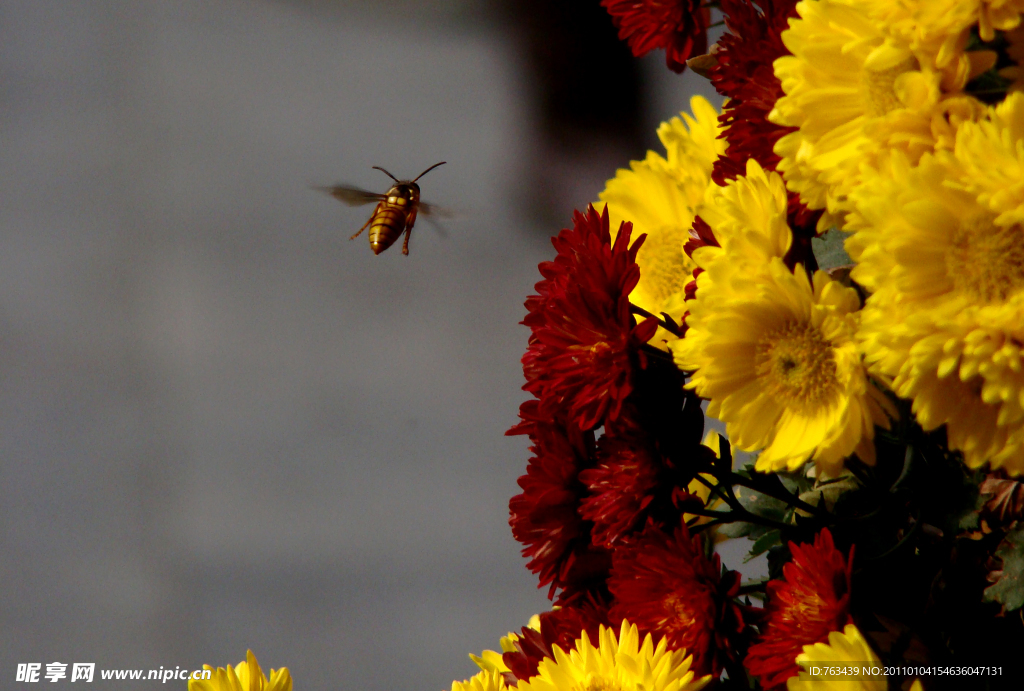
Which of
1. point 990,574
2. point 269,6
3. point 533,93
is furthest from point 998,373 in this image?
point 269,6

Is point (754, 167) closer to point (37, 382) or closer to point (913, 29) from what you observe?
point (913, 29)

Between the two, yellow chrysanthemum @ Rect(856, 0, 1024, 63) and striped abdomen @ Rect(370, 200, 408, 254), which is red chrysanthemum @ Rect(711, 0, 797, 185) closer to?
yellow chrysanthemum @ Rect(856, 0, 1024, 63)

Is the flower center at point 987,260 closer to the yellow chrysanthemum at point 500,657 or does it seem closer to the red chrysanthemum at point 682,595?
the red chrysanthemum at point 682,595

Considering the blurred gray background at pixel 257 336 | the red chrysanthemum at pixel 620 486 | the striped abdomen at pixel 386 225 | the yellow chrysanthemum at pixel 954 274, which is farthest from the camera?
the blurred gray background at pixel 257 336

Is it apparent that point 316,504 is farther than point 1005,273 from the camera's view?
Yes

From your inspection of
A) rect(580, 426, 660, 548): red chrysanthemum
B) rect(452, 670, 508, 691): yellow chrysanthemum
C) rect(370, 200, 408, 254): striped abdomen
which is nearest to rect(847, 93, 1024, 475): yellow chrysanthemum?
rect(580, 426, 660, 548): red chrysanthemum

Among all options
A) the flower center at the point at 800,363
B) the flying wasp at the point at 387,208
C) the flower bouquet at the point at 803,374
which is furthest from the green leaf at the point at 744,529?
the flying wasp at the point at 387,208

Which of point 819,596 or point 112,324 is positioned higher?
point 112,324
